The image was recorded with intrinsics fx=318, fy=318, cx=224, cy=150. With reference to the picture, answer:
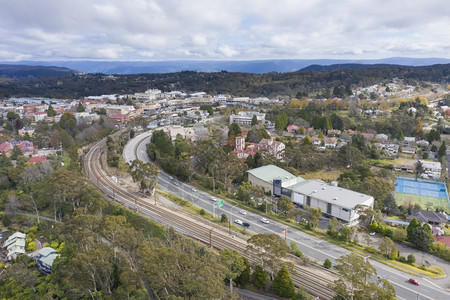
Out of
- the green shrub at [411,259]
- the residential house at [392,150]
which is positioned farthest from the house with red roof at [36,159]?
the residential house at [392,150]

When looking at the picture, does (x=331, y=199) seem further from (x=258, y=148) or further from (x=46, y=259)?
(x=46, y=259)

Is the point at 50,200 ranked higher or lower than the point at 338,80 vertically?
lower

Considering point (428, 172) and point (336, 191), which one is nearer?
point (336, 191)

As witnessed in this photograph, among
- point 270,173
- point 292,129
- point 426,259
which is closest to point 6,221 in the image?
point 270,173

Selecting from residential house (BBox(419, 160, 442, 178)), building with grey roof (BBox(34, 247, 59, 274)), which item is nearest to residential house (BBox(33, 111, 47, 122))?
building with grey roof (BBox(34, 247, 59, 274))

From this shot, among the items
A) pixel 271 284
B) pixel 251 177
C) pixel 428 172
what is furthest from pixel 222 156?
pixel 428 172

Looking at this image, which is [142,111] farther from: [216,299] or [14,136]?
[216,299]

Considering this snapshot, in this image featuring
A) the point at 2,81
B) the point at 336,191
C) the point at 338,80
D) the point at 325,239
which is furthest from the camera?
the point at 2,81
